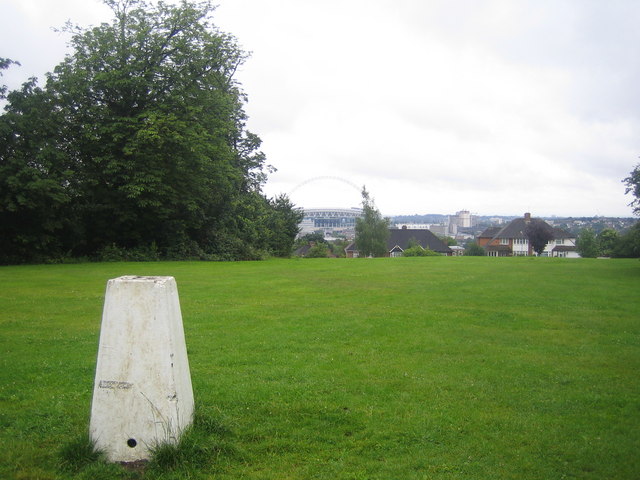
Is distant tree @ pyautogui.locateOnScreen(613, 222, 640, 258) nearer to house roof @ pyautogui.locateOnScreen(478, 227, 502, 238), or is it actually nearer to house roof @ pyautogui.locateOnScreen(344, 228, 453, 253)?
house roof @ pyautogui.locateOnScreen(344, 228, 453, 253)

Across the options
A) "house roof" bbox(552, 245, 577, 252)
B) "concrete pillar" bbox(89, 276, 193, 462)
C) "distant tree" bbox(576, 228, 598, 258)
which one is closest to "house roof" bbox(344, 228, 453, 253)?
"distant tree" bbox(576, 228, 598, 258)

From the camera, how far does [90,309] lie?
12.4 metres

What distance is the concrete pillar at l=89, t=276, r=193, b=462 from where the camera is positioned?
14.8 feet

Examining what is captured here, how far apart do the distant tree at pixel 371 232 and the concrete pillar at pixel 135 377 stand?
63.7 m

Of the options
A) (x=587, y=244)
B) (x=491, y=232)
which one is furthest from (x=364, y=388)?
(x=491, y=232)

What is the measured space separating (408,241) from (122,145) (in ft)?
225

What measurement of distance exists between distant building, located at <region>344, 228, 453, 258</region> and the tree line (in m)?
61.7

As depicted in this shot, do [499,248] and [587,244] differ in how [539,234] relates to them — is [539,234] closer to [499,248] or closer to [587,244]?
[587,244]

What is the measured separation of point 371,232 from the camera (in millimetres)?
67938

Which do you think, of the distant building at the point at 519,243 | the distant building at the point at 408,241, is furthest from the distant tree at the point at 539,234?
the distant building at the point at 519,243

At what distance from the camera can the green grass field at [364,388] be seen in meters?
4.71

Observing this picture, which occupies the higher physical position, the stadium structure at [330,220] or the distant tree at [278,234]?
the stadium structure at [330,220]

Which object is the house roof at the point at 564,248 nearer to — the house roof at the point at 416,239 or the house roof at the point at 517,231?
the house roof at the point at 517,231

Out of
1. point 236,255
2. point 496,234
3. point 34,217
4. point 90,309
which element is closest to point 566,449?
point 90,309
